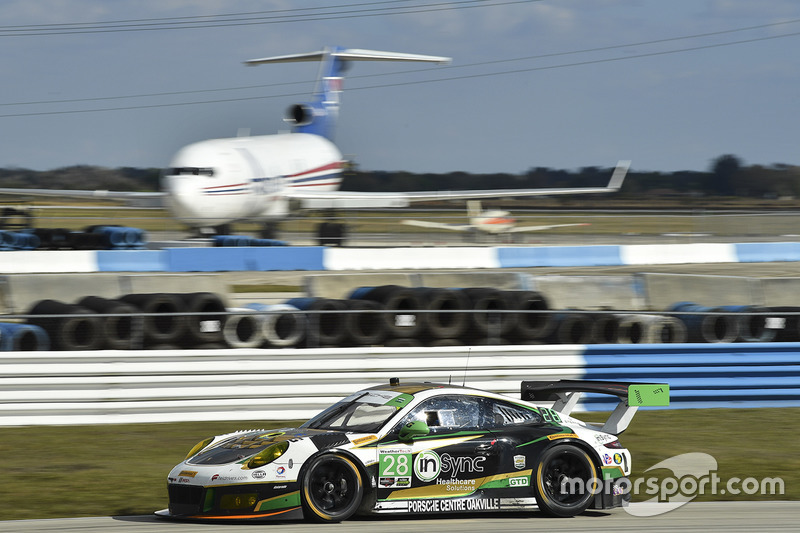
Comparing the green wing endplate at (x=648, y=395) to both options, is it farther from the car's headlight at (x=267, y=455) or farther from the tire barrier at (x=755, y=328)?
the tire barrier at (x=755, y=328)

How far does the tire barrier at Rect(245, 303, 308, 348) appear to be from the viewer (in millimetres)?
13242

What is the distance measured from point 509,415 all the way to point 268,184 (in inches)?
1095

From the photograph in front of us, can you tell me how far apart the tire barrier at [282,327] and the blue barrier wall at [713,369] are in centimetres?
407

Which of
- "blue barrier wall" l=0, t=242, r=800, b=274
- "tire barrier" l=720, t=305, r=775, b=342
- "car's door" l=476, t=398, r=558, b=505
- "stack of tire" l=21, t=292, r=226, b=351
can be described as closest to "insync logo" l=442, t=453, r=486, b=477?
"car's door" l=476, t=398, r=558, b=505

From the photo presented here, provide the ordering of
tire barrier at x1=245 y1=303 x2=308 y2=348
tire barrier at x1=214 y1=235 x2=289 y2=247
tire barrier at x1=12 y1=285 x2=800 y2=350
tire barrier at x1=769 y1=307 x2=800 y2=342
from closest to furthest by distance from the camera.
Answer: tire barrier at x1=12 y1=285 x2=800 y2=350, tire barrier at x1=245 y1=303 x2=308 y2=348, tire barrier at x1=769 y1=307 x2=800 y2=342, tire barrier at x1=214 y1=235 x2=289 y2=247

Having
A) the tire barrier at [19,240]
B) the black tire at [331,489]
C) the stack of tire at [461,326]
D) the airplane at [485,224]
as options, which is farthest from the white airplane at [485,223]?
the black tire at [331,489]

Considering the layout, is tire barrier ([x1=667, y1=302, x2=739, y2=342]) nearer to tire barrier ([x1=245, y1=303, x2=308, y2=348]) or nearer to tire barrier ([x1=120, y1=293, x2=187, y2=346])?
tire barrier ([x1=245, y1=303, x2=308, y2=348])

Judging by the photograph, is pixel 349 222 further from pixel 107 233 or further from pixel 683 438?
pixel 683 438

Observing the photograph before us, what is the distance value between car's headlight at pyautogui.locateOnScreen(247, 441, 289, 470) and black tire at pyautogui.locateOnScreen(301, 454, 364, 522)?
262 mm

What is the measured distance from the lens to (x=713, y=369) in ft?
45.0

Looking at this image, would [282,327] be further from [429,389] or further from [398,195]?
[398,195]

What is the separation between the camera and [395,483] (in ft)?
24.0

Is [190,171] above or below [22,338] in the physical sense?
above

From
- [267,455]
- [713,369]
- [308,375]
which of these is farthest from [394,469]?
[713,369]
